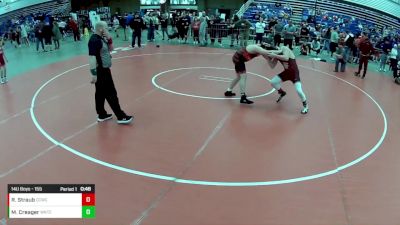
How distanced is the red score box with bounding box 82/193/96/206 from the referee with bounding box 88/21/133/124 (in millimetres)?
3013

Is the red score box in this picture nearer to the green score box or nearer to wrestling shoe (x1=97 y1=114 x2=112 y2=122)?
the green score box

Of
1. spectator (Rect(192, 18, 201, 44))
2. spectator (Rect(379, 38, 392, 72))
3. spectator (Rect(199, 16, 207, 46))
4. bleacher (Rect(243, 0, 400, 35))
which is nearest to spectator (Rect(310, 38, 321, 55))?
spectator (Rect(379, 38, 392, 72))

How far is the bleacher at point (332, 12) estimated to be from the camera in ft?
84.5

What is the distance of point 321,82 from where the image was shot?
11688 millimetres

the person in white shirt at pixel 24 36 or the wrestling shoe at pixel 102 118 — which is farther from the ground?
the person in white shirt at pixel 24 36

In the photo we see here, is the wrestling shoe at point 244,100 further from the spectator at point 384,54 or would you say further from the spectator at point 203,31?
the spectator at point 203,31

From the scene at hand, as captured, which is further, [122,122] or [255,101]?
[255,101]

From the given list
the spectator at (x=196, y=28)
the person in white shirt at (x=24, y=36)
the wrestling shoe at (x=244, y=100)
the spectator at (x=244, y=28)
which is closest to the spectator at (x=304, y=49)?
the spectator at (x=244, y=28)

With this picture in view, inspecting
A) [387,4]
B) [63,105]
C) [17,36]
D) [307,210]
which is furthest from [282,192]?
[387,4]

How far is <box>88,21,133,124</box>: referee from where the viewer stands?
7090 mm

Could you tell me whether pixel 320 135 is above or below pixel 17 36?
below

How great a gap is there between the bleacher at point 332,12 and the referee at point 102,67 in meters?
20.3

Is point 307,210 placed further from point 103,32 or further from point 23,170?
point 103,32

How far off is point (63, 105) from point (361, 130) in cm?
677
